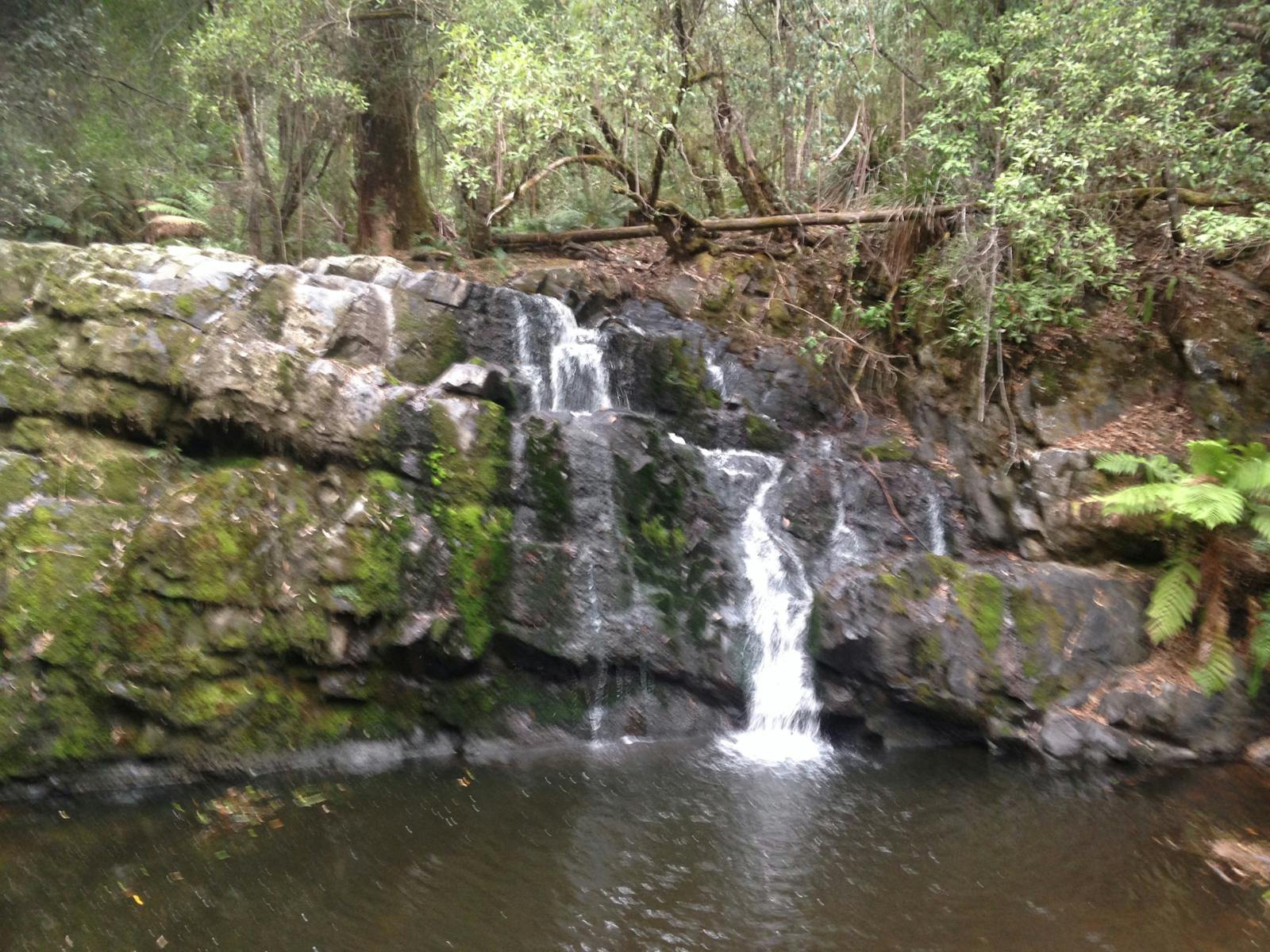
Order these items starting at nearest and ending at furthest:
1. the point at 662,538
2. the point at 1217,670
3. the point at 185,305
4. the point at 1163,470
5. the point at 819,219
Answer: the point at 1217,670
the point at 185,305
the point at 1163,470
the point at 662,538
the point at 819,219

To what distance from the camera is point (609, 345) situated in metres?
10.5

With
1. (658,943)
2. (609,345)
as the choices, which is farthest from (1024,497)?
(658,943)

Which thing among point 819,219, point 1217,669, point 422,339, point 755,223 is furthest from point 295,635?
point 819,219

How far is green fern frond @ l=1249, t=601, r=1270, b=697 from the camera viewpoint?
702cm

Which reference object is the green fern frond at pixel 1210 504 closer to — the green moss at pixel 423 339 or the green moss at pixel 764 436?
the green moss at pixel 764 436

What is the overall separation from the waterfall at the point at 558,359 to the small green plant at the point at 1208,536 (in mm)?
5850

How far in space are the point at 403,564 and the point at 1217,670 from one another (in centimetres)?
754

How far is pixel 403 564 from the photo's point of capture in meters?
7.54

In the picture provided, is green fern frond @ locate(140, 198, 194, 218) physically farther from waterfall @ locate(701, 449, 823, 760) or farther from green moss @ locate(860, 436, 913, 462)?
green moss @ locate(860, 436, 913, 462)

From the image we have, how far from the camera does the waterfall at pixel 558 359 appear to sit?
32.9 feet

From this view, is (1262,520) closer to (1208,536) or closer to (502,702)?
(1208,536)

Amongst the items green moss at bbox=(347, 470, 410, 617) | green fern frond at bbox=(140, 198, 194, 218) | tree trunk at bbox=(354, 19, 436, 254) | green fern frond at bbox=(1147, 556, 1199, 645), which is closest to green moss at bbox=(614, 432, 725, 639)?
green moss at bbox=(347, 470, 410, 617)

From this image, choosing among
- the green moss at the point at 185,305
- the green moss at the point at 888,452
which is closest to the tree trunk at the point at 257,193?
the green moss at the point at 185,305

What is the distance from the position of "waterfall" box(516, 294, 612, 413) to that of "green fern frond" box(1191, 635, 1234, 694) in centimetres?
678
